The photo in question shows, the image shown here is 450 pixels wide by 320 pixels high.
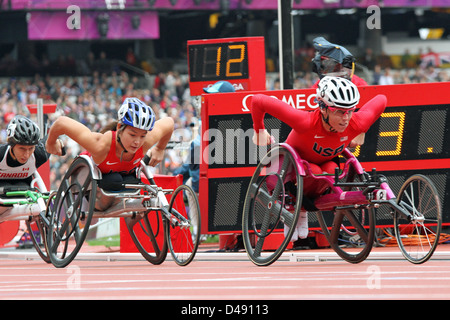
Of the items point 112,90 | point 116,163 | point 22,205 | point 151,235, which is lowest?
point 151,235

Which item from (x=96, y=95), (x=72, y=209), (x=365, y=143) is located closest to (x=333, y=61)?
(x=365, y=143)

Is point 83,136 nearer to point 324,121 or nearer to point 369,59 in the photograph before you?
point 324,121

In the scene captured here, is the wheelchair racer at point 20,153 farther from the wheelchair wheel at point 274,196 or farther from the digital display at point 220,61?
the wheelchair wheel at point 274,196

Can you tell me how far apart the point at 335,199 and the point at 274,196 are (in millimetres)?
550

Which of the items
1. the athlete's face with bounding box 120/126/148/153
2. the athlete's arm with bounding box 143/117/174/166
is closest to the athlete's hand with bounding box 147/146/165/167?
the athlete's arm with bounding box 143/117/174/166

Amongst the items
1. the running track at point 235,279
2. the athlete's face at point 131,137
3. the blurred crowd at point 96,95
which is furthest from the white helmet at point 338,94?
the blurred crowd at point 96,95

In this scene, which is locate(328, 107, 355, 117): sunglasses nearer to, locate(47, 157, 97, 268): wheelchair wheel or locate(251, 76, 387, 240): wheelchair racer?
locate(251, 76, 387, 240): wheelchair racer

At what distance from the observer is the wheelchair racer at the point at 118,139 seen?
385 inches

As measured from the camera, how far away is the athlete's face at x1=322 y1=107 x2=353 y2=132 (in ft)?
28.7

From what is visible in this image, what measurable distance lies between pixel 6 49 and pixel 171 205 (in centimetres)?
3212

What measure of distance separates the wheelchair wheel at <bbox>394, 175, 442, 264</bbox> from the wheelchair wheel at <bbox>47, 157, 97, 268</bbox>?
2962mm

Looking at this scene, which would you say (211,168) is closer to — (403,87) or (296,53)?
(403,87)

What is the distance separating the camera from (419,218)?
829 cm
